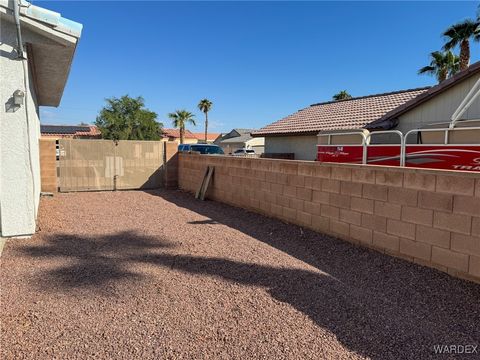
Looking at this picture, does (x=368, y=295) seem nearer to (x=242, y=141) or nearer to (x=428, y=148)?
(x=428, y=148)

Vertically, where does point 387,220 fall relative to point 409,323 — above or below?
above

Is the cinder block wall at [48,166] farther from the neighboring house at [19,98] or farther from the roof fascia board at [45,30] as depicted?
the roof fascia board at [45,30]

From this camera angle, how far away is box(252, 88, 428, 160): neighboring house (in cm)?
1501

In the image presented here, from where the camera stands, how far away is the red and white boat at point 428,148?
5453 millimetres

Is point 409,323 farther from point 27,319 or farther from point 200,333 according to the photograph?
point 27,319

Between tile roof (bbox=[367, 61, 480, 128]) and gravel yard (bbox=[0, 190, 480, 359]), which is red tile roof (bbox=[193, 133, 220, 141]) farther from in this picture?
gravel yard (bbox=[0, 190, 480, 359])

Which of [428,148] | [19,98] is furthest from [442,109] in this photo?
[19,98]

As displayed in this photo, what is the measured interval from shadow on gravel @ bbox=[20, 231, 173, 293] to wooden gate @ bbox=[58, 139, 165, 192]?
7.12m

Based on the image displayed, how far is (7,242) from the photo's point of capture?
5.88 m

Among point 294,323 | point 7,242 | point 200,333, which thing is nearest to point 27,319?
point 200,333

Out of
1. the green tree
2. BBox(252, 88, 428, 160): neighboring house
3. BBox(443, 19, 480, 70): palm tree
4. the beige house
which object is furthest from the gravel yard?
the green tree

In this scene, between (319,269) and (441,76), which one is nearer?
(319,269)

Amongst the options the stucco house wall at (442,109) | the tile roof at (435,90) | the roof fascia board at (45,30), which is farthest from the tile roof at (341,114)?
the roof fascia board at (45,30)

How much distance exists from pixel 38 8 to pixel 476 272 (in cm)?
709
